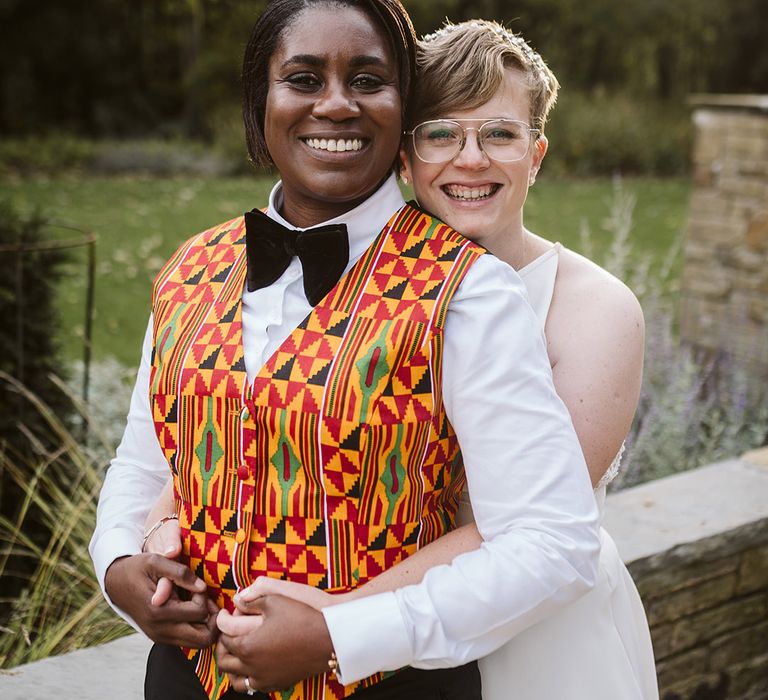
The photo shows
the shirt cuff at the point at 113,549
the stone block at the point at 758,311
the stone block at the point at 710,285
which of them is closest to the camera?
the shirt cuff at the point at 113,549

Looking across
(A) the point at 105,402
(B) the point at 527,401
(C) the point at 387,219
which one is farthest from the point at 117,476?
(A) the point at 105,402

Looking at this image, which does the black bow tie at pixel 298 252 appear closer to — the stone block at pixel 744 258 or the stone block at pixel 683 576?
the stone block at pixel 683 576

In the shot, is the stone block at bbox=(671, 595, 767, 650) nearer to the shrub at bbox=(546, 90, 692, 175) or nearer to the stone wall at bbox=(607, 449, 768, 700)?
the stone wall at bbox=(607, 449, 768, 700)

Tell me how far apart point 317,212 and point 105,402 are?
3.49 metres

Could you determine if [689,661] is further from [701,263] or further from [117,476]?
[701,263]

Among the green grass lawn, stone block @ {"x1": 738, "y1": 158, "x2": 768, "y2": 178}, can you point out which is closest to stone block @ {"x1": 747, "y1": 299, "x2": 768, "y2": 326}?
stone block @ {"x1": 738, "y1": 158, "x2": 768, "y2": 178}

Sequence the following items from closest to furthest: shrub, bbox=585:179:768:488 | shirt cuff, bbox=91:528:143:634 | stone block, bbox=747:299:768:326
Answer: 1. shirt cuff, bbox=91:528:143:634
2. shrub, bbox=585:179:768:488
3. stone block, bbox=747:299:768:326

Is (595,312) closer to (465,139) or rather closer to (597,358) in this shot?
(597,358)

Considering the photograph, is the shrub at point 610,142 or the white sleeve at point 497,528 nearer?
the white sleeve at point 497,528

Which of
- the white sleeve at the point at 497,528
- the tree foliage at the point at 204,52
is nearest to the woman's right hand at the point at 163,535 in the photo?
the white sleeve at the point at 497,528

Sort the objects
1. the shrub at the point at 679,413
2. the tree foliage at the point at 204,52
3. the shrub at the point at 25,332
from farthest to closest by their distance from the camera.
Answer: the tree foliage at the point at 204,52, the shrub at the point at 679,413, the shrub at the point at 25,332

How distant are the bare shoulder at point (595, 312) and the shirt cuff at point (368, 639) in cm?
63

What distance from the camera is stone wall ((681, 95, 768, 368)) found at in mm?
5398

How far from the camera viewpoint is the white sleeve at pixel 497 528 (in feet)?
4.28
